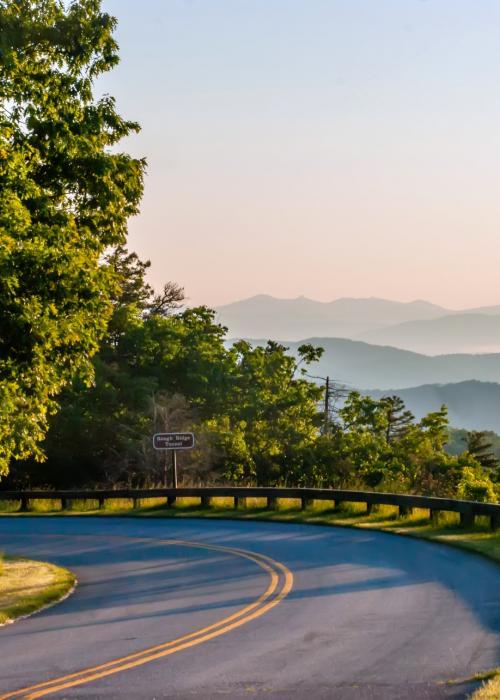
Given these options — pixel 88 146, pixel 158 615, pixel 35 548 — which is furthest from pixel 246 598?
pixel 35 548

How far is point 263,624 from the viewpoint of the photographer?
591 inches

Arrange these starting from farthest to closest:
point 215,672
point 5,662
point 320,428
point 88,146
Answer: point 320,428 → point 88,146 → point 5,662 → point 215,672

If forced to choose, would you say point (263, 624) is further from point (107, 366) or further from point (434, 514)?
point (107, 366)

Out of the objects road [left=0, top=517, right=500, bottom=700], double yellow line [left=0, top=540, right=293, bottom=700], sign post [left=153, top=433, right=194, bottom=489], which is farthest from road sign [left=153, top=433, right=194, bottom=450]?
double yellow line [left=0, top=540, right=293, bottom=700]

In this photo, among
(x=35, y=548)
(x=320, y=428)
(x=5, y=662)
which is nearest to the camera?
(x=5, y=662)

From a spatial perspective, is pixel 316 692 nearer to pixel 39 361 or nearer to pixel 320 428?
pixel 39 361

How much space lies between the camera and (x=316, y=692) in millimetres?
10820

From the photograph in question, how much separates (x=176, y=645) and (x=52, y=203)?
972 centimetres

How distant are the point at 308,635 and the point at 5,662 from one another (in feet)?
12.8

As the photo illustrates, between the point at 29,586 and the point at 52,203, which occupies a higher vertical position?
the point at 52,203

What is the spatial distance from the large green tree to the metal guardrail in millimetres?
12157

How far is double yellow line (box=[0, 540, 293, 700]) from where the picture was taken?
11163mm

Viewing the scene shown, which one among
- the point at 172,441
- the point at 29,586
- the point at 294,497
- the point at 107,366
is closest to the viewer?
the point at 29,586

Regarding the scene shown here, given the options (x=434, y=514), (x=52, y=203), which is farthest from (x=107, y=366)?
(x=52, y=203)
